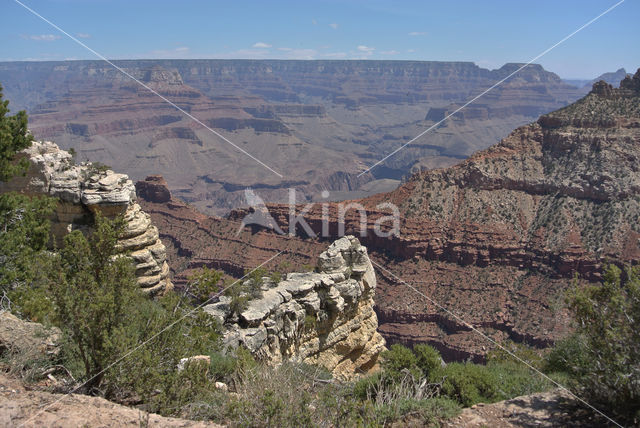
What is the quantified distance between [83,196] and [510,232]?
4786cm

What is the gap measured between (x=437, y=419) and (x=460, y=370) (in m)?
4.32

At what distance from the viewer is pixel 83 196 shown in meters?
17.0

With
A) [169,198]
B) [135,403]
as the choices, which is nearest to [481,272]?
[135,403]

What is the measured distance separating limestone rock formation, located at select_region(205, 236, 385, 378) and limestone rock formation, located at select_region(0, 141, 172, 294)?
3.87 m

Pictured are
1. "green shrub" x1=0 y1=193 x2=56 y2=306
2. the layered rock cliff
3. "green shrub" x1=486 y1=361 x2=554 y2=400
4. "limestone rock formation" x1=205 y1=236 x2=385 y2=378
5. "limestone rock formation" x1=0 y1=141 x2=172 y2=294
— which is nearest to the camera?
"green shrub" x1=0 y1=193 x2=56 y2=306

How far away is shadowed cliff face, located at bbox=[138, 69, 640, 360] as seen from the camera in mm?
46406

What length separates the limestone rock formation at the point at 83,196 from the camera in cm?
1697

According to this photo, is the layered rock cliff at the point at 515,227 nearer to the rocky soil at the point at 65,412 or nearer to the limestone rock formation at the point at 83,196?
the limestone rock formation at the point at 83,196

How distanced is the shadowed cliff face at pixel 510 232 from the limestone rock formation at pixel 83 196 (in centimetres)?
3399

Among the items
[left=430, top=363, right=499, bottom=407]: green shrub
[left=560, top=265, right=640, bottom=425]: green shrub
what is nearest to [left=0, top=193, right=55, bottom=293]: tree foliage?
[left=430, top=363, right=499, bottom=407]: green shrub

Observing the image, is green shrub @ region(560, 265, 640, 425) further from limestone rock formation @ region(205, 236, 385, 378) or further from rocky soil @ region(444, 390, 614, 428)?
limestone rock formation @ region(205, 236, 385, 378)

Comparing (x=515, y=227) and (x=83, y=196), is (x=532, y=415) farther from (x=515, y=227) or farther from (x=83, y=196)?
(x=515, y=227)

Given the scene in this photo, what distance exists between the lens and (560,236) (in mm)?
51406

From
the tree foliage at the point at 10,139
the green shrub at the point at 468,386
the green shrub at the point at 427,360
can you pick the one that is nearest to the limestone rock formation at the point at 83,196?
the tree foliage at the point at 10,139
